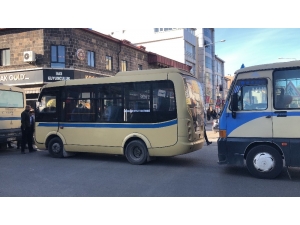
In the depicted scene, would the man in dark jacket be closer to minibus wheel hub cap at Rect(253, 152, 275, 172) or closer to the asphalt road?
the asphalt road

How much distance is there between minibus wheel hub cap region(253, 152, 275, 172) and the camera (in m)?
6.65

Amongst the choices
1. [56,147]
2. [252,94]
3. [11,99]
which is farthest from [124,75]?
[11,99]

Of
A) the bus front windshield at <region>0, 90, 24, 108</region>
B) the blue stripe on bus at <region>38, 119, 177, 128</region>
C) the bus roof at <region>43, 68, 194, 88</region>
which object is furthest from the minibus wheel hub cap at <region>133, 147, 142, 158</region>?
the bus front windshield at <region>0, 90, 24, 108</region>

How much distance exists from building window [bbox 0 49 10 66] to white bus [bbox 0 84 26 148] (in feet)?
29.0

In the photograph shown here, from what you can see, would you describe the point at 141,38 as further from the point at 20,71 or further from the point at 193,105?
the point at 193,105

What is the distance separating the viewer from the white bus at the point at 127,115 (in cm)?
829

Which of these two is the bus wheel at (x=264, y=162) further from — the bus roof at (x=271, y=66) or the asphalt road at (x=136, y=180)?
the bus roof at (x=271, y=66)

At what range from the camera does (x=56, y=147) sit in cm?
1046

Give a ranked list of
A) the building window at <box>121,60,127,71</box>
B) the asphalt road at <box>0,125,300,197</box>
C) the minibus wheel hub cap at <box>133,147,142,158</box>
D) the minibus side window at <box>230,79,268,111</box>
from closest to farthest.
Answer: the asphalt road at <box>0,125,300,197</box>
the minibus side window at <box>230,79,268,111</box>
the minibus wheel hub cap at <box>133,147,142,158</box>
the building window at <box>121,60,127,71</box>

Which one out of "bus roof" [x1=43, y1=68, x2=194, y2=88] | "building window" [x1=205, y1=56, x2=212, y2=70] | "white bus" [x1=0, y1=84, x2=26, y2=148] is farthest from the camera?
"building window" [x1=205, y1=56, x2=212, y2=70]

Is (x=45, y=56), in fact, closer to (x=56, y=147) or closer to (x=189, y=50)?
(x=56, y=147)

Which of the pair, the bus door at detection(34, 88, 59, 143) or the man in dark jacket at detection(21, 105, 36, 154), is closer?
the bus door at detection(34, 88, 59, 143)

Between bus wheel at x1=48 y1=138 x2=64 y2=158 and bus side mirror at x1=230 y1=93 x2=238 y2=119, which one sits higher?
bus side mirror at x1=230 y1=93 x2=238 y2=119

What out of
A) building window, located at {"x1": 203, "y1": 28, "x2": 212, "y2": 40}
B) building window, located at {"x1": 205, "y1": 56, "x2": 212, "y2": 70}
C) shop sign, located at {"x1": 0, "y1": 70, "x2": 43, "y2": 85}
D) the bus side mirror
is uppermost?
building window, located at {"x1": 203, "y1": 28, "x2": 212, "y2": 40}
